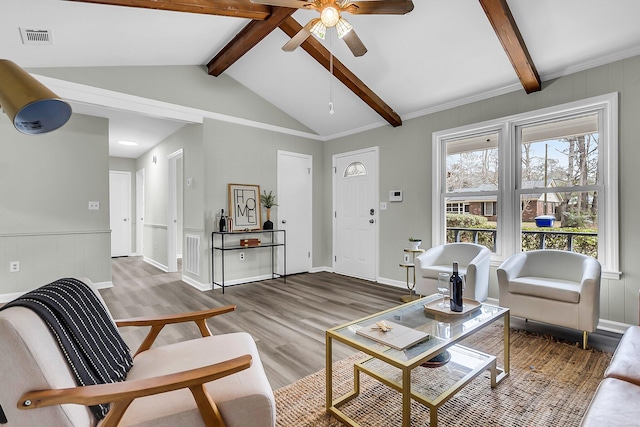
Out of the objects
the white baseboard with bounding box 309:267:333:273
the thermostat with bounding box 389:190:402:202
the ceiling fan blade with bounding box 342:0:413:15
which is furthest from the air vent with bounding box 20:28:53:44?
the white baseboard with bounding box 309:267:333:273

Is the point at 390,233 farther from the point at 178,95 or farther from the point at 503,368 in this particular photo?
the point at 178,95

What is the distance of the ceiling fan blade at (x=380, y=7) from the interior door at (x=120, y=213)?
708cm

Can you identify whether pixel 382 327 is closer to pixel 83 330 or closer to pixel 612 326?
pixel 83 330

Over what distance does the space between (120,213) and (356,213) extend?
576cm

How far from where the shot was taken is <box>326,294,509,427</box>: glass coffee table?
1.50 m

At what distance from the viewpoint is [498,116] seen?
3.59 m

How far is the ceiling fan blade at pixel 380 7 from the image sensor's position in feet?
7.04

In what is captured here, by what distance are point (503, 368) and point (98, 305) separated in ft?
8.24

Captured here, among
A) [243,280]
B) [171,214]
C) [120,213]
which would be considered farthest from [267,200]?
[120,213]

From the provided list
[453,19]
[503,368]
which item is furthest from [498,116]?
[503,368]

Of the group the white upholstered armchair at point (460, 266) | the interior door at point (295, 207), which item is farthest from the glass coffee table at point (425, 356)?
the interior door at point (295, 207)

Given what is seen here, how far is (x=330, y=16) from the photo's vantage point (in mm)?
2234

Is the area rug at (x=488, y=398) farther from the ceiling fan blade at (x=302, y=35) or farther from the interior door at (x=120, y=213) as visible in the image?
the interior door at (x=120, y=213)

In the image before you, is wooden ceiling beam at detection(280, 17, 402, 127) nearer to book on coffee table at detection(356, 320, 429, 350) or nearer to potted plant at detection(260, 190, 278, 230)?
potted plant at detection(260, 190, 278, 230)
